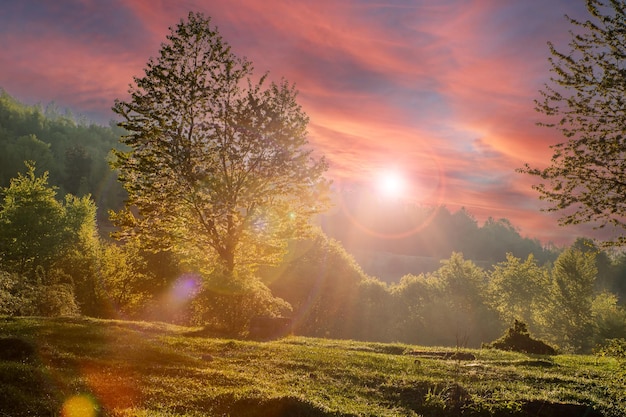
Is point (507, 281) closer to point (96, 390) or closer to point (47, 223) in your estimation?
point (47, 223)

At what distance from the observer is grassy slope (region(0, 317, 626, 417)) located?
38.7ft

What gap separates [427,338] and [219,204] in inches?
2853

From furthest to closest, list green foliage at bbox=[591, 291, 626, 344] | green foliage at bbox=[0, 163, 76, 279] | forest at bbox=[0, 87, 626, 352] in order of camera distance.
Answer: green foliage at bbox=[591, 291, 626, 344]
green foliage at bbox=[0, 163, 76, 279]
forest at bbox=[0, 87, 626, 352]

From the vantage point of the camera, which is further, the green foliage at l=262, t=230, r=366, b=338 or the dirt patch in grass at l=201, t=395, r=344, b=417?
the green foliage at l=262, t=230, r=366, b=338

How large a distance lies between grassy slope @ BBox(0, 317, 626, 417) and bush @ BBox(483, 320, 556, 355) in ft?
37.1

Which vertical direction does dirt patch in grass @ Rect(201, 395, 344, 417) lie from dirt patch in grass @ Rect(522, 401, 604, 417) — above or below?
below

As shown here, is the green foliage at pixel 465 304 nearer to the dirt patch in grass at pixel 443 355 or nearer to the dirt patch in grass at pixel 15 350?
the dirt patch in grass at pixel 443 355

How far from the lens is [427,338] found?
86562 mm

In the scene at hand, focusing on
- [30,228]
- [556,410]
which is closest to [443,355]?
[556,410]

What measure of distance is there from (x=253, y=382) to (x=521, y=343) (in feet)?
97.3

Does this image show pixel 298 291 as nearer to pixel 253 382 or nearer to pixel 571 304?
pixel 571 304

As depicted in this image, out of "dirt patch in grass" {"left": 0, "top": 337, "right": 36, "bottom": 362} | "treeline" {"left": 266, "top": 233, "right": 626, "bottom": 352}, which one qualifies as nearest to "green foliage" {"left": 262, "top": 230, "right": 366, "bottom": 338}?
"treeline" {"left": 266, "top": 233, "right": 626, "bottom": 352}

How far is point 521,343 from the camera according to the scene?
116ft

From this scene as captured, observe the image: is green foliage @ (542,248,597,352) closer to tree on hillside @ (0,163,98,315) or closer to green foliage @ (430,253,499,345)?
green foliage @ (430,253,499,345)
